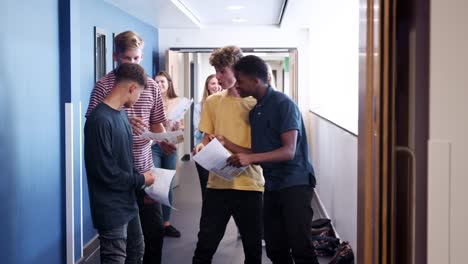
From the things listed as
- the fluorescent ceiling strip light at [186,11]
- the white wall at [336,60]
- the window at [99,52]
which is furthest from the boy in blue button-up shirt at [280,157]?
the fluorescent ceiling strip light at [186,11]

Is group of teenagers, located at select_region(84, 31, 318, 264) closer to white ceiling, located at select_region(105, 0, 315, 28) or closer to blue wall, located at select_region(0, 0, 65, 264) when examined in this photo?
blue wall, located at select_region(0, 0, 65, 264)

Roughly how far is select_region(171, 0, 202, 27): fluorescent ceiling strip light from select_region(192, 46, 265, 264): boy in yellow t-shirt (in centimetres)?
327

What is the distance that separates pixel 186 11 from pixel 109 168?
4.72 m

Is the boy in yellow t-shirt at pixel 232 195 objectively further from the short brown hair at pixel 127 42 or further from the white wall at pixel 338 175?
the white wall at pixel 338 175

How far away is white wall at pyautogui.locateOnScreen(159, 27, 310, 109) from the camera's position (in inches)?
344

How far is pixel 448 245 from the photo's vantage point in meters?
1.50

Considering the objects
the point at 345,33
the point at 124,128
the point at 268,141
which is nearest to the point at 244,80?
the point at 268,141

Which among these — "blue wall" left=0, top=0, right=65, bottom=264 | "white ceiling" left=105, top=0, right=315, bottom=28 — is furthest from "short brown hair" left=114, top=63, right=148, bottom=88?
"white ceiling" left=105, top=0, right=315, bottom=28

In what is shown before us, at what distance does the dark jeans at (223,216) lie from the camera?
3014 mm

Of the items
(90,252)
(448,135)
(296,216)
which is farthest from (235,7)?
(448,135)

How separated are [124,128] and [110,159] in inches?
7.4

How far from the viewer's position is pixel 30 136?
3482 millimetres

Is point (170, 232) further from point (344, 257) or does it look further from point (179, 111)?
point (344, 257)

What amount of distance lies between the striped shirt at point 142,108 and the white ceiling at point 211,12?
2.57 meters
